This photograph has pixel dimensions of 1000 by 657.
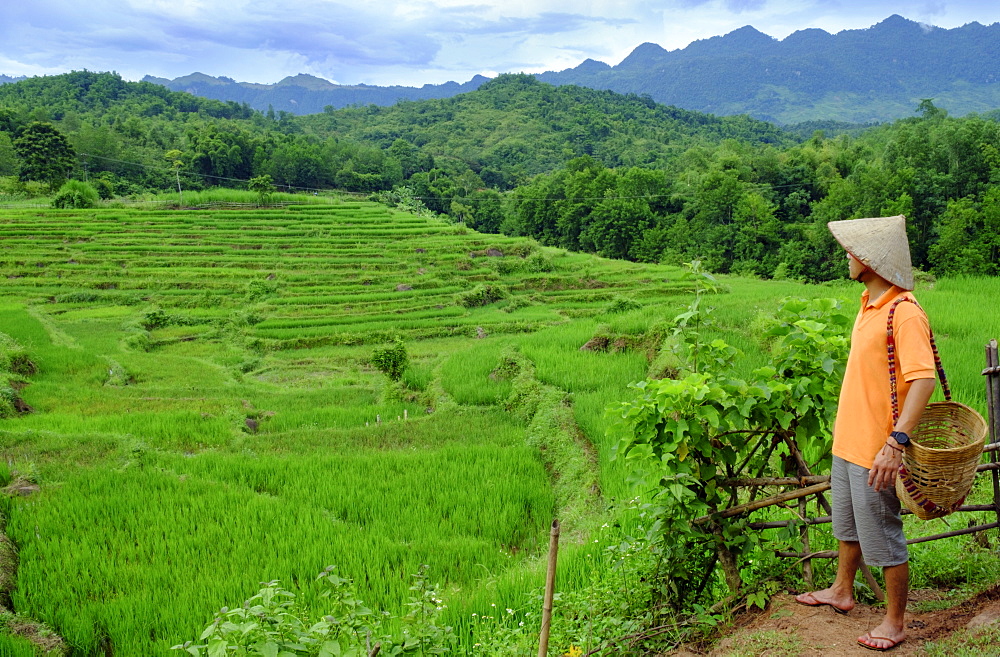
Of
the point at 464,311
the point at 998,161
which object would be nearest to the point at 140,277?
the point at 464,311

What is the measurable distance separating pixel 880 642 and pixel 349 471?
18.5 ft

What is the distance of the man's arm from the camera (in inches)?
84.4

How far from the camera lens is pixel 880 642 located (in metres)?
2.28

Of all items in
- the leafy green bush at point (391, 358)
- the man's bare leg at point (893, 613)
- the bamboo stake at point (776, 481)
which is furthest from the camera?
the leafy green bush at point (391, 358)

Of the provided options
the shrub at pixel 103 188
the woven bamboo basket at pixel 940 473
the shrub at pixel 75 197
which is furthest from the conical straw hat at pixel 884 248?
the shrub at pixel 103 188

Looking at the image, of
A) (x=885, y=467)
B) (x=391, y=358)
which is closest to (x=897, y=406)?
(x=885, y=467)

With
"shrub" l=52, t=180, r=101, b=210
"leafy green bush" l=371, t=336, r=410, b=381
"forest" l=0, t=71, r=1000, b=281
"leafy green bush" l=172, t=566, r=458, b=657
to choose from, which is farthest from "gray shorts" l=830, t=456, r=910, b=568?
"shrub" l=52, t=180, r=101, b=210

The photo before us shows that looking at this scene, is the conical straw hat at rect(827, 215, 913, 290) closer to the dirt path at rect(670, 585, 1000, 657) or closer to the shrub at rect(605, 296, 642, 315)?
the dirt path at rect(670, 585, 1000, 657)

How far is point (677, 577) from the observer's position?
2.89m

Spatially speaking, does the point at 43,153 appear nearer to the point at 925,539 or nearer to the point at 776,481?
the point at 776,481

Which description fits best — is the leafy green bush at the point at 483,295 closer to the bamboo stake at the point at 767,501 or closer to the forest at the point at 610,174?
the forest at the point at 610,174

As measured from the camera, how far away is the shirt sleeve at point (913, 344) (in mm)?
2141

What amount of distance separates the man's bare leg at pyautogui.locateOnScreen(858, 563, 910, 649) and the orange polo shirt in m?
0.42

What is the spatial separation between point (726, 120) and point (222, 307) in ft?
291
